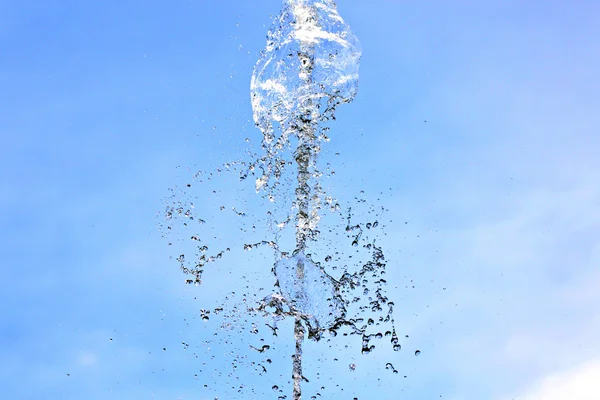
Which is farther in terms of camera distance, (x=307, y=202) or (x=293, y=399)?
(x=307, y=202)

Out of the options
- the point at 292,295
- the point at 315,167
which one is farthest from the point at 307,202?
the point at 292,295

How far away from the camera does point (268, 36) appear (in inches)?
477

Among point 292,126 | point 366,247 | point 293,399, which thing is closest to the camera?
point 293,399

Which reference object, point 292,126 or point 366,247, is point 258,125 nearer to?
point 292,126

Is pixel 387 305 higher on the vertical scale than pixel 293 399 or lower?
higher

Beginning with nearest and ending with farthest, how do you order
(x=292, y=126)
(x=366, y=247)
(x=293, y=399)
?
(x=293, y=399) < (x=366, y=247) < (x=292, y=126)

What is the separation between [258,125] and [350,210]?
2050 millimetres

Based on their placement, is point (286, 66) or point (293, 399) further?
point (286, 66)

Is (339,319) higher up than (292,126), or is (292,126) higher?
(292,126)

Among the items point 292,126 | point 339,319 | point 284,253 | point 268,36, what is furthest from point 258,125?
point 339,319

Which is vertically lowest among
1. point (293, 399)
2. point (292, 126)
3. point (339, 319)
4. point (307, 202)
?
point (293, 399)

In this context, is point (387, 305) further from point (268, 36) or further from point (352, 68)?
point (268, 36)

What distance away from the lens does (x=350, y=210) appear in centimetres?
1125

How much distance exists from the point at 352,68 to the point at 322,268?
3.16 m
